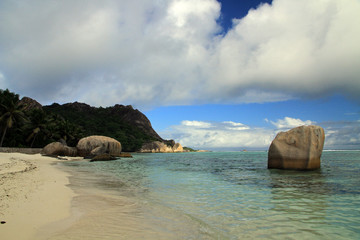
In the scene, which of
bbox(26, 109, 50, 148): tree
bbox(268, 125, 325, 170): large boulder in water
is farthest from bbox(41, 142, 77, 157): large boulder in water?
bbox(268, 125, 325, 170): large boulder in water

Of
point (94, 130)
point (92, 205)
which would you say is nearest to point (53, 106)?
point (94, 130)

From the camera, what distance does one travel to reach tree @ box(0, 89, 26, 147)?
38.1 m

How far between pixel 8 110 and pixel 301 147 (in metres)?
44.8

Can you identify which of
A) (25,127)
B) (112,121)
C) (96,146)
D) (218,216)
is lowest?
(218,216)

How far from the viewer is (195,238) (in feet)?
14.0

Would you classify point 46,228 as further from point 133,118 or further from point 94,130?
point 133,118

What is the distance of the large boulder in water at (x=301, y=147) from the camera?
1631 cm

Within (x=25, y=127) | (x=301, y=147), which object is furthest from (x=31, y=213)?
(x=25, y=127)

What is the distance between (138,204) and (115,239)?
3.12 metres

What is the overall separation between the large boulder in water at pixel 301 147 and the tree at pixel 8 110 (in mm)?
42643

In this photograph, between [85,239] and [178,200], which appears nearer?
[85,239]

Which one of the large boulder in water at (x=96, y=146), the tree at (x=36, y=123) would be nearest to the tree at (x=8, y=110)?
the tree at (x=36, y=123)

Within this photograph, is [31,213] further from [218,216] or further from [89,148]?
[89,148]

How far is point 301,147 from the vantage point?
16.4 metres
